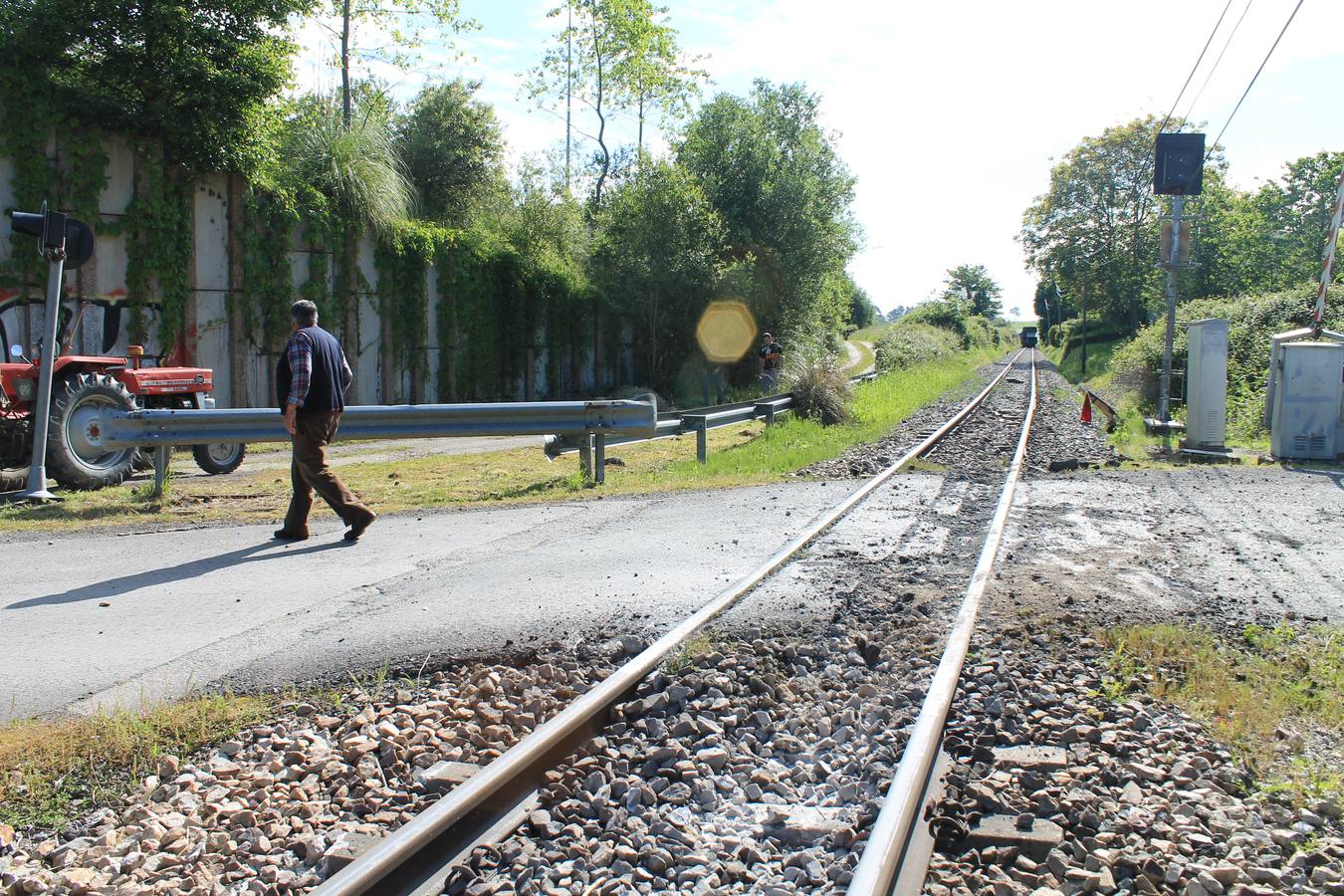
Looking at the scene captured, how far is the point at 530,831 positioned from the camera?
133 inches

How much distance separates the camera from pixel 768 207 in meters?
32.2

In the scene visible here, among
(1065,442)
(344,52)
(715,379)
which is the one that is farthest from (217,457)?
(715,379)

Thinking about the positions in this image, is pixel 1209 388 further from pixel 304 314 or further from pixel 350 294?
pixel 350 294

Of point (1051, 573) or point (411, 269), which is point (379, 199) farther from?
point (1051, 573)

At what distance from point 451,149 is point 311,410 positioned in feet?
82.4

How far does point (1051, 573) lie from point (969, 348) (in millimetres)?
78837

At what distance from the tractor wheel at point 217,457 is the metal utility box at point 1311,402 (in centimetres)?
1368

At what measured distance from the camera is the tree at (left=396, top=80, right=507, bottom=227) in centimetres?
3091

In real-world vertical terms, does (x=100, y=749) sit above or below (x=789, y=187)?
below

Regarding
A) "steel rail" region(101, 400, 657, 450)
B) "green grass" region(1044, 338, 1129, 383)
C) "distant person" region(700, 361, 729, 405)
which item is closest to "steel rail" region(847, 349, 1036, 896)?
"steel rail" region(101, 400, 657, 450)

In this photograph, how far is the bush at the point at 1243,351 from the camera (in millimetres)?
17719

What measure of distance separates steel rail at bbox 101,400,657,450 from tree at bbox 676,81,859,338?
20401mm

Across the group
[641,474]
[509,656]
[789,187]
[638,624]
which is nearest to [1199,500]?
[641,474]

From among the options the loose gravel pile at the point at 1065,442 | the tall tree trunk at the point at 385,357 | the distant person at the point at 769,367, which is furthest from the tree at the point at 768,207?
the tall tree trunk at the point at 385,357
